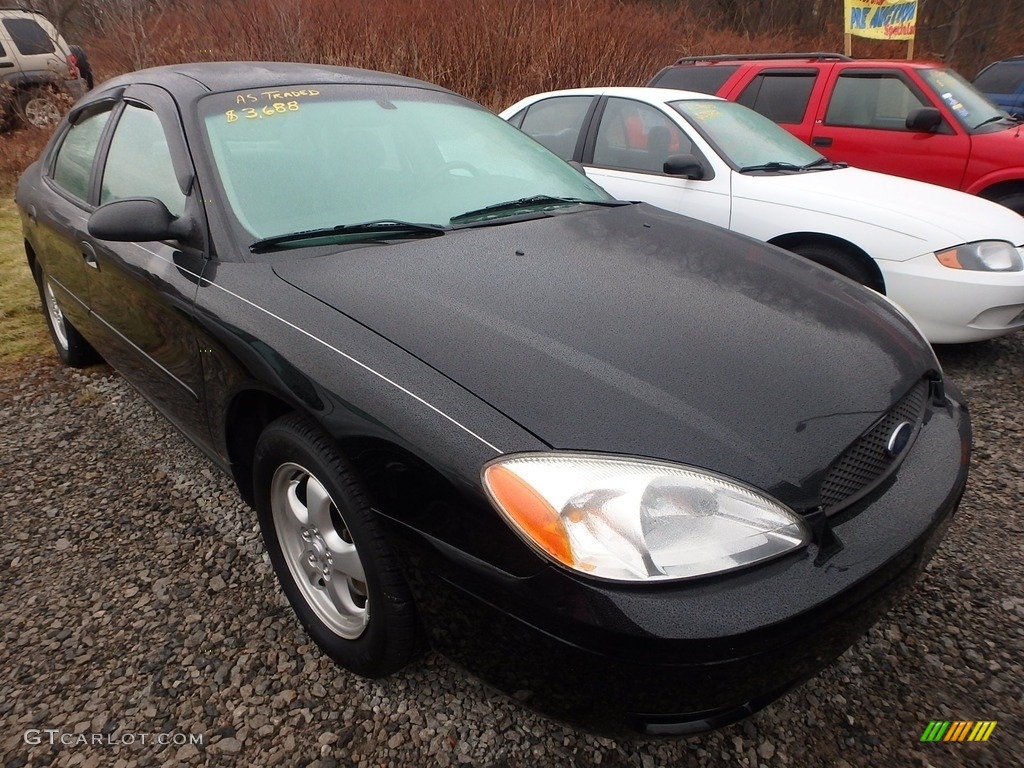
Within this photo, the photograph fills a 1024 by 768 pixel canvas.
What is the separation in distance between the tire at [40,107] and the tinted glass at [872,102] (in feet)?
34.5

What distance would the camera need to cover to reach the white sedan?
352 centimetres

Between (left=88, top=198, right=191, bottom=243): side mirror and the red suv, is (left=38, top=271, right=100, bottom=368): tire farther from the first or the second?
the red suv

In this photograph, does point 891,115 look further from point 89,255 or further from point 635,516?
point 89,255

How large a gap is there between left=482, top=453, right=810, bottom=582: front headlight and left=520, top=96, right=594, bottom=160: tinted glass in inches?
155

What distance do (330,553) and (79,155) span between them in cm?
244

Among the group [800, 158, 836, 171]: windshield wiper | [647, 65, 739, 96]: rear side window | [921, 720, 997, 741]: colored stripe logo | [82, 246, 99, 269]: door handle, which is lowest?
[921, 720, 997, 741]: colored stripe logo

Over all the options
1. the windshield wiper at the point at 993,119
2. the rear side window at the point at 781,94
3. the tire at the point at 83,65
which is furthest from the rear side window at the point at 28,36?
the windshield wiper at the point at 993,119

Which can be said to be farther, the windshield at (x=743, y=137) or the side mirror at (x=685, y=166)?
the windshield at (x=743, y=137)

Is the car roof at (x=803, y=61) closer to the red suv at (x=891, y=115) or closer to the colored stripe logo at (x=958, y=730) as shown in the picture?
the red suv at (x=891, y=115)

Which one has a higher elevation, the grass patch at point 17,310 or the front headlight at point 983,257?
the front headlight at point 983,257

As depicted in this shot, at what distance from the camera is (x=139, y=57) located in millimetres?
9766

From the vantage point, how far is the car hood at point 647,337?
4.62 feet

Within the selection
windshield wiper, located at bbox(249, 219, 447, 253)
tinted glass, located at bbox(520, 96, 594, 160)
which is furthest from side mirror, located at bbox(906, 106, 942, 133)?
windshield wiper, located at bbox(249, 219, 447, 253)

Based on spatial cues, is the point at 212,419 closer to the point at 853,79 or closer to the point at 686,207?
the point at 686,207
